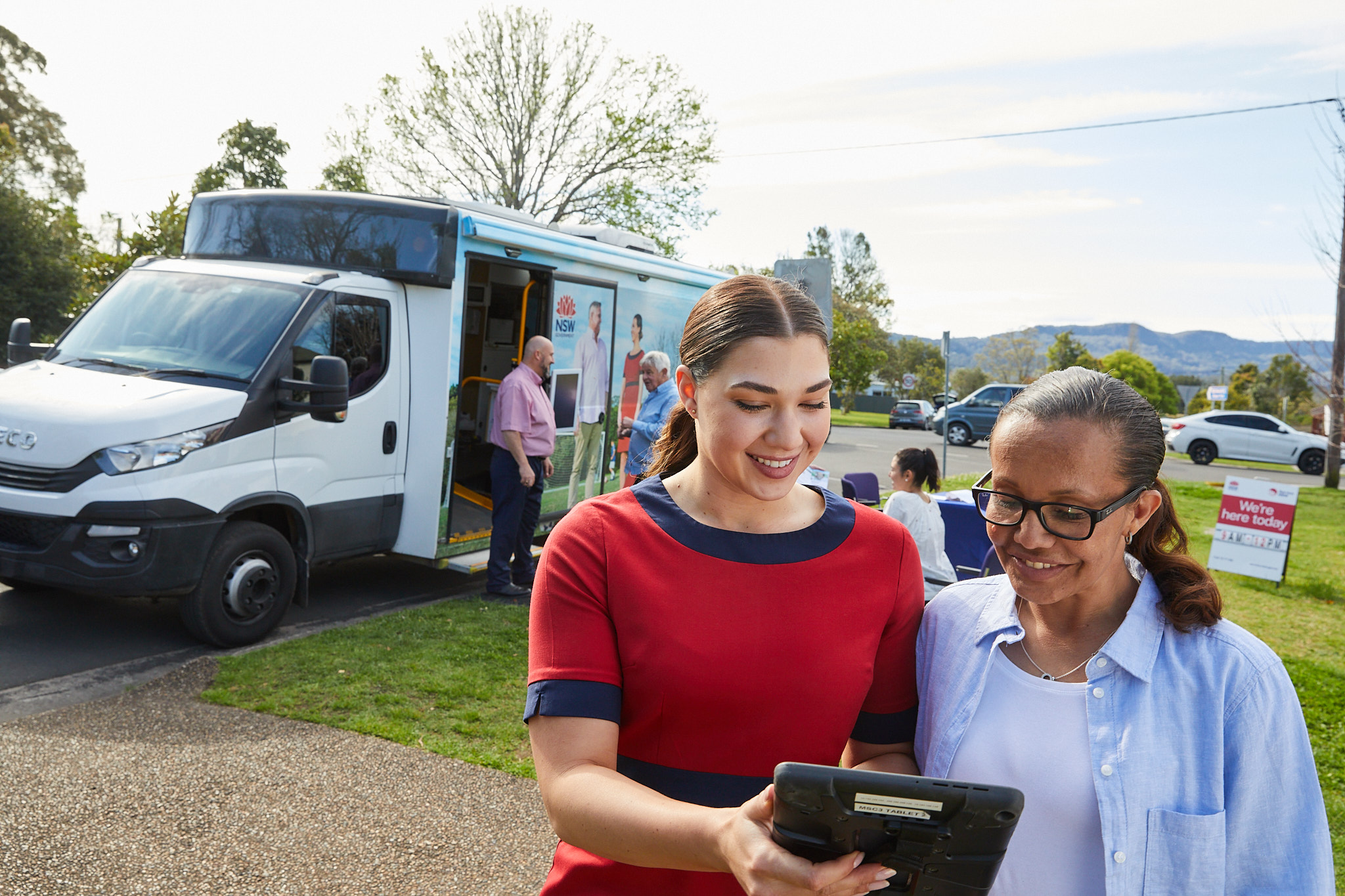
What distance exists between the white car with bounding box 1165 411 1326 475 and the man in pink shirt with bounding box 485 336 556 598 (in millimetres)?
25760

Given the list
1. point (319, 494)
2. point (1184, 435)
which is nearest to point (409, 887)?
point (319, 494)

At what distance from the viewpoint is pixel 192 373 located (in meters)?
6.09

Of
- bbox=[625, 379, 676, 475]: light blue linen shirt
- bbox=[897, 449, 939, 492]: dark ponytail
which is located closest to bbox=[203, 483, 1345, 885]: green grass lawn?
bbox=[625, 379, 676, 475]: light blue linen shirt

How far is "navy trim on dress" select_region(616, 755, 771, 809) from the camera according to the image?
150cm

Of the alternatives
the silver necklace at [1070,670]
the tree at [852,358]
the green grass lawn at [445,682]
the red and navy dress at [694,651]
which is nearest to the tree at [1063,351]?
the tree at [852,358]

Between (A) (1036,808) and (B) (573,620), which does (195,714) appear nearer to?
(B) (573,620)

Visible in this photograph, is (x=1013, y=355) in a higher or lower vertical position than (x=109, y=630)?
higher

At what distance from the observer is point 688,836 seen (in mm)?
1305

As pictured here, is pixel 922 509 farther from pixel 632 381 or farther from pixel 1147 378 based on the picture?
pixel 1147 378

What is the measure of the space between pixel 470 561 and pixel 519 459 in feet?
3.43

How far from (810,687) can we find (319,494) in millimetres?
5699

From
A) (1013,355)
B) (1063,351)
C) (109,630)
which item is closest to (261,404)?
→ (109,630)

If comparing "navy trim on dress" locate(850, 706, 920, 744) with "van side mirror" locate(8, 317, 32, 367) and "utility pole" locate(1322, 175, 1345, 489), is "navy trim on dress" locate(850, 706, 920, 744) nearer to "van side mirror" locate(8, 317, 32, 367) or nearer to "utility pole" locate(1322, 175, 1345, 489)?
"van side mirror" locate(8, 317, 32, 367)

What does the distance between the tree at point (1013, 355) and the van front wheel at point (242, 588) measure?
226 ft
